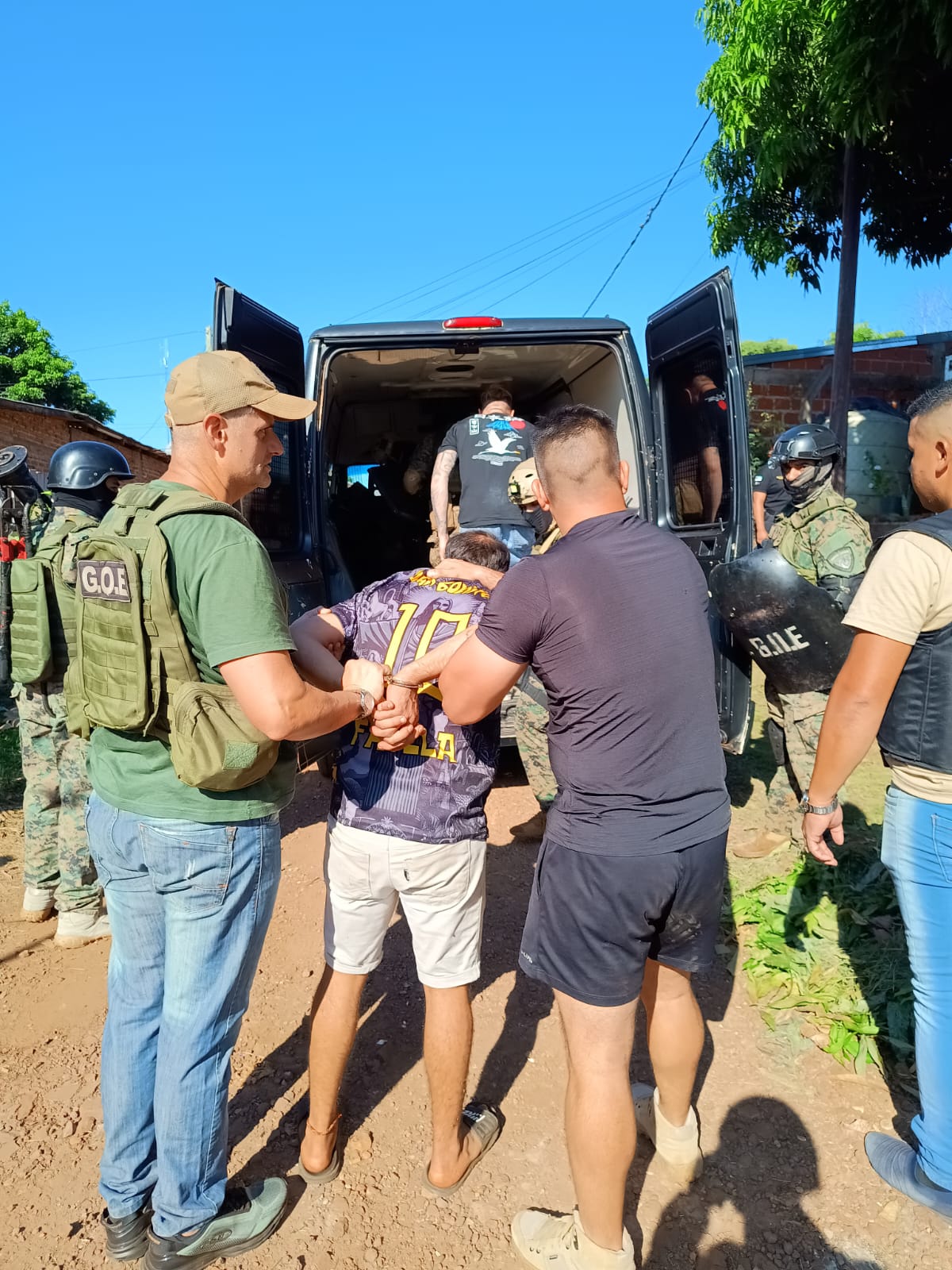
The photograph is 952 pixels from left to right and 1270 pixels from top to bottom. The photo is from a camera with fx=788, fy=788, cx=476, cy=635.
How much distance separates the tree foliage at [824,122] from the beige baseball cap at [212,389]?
662 cm

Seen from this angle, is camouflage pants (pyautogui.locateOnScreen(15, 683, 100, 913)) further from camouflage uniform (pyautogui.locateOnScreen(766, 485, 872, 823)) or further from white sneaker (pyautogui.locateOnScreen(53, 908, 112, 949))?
camouflage uniform (pyautogui.locateOnScreen(766, 485, 872, 823))

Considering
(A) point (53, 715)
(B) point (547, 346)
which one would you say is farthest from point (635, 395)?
(A) point (53, 715)

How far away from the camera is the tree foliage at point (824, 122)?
6453mm

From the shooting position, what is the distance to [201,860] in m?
1.62

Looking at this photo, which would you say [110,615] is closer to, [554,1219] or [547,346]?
[554,1219]

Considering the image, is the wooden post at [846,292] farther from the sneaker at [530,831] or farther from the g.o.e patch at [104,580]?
the g.o.e patch at [104,580]

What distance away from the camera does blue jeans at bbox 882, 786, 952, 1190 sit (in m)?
1.83

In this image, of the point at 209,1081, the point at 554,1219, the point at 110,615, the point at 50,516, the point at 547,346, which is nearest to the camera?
the point at 110,615

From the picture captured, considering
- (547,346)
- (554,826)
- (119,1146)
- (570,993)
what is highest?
(547,346)

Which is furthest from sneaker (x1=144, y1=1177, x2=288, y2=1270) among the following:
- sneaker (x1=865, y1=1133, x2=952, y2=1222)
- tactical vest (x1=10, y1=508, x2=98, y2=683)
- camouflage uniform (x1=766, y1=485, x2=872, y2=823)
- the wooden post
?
the wooden post

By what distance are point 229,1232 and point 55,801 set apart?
2061 millimetres

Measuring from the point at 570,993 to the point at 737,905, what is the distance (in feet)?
6.25

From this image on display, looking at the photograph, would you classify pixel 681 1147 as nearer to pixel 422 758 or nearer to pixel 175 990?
pixel 422 758

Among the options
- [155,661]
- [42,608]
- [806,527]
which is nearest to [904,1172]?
[155,661]
